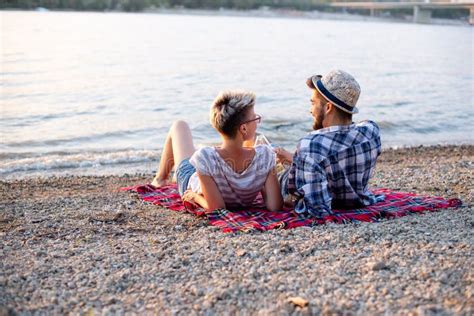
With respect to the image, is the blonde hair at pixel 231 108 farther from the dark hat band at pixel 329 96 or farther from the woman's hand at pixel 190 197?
the woman's hand at pixel 190 197

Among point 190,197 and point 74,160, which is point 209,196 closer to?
point 190,197

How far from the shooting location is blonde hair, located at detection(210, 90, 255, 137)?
14.2 feet

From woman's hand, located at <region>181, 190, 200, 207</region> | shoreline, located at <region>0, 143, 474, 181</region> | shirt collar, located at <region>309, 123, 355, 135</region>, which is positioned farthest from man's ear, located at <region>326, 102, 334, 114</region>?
shoreline, located at <region>0, 143, 474, 181</region>

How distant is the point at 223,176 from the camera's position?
15.1ft

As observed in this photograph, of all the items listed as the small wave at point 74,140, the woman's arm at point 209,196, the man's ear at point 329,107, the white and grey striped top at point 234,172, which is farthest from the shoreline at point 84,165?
the man's ear at point 329,107

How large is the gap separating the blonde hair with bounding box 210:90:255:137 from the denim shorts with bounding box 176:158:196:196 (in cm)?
89

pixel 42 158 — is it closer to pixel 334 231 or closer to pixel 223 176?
pixel 223 176

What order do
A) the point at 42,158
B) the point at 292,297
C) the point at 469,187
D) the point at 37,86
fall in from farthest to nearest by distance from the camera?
the point at 37,86 < the point at 42,158 < the point at 469,187 < the point at 292,297

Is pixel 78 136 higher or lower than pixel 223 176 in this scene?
lower

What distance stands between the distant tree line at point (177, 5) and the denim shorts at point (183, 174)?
45158 millimetres

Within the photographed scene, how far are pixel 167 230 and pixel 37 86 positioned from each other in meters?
11.9

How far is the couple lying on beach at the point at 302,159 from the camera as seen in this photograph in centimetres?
434

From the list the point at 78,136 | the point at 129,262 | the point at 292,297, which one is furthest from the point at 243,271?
the point at 78,136

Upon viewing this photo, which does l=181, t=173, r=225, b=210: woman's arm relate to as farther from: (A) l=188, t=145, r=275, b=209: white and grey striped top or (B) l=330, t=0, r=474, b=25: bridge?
(B) l=330, t=0, r=474, b=25: bridge
